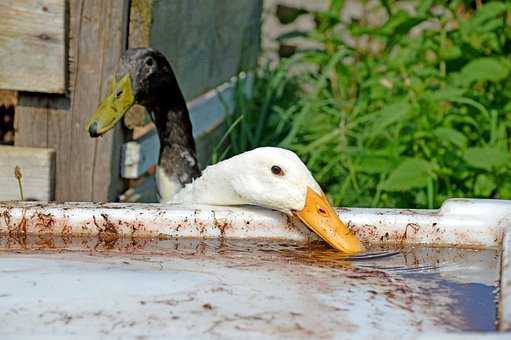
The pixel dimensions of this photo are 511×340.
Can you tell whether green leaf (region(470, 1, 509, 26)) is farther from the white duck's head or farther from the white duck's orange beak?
the white duck's orange beak

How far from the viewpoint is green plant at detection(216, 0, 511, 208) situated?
4766mm

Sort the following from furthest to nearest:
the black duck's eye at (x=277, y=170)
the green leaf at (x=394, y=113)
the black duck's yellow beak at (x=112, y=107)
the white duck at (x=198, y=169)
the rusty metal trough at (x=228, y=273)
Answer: the green leaf at (x=394, y=113), the black duck's yellow beak at (x=112, y=107), the black duck's eye at (x=277, y=170), the white duck at (x=198, y=169), the rusty metal trough at (x=228, y=273)

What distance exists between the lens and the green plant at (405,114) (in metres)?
4.77

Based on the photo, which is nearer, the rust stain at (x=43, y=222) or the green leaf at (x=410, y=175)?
the rust stain at (x=43, y=222)

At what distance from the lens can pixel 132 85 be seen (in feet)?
13.6

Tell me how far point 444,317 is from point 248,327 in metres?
0.41

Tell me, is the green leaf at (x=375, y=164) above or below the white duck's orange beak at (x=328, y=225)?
above

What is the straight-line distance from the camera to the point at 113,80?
13.5 ft

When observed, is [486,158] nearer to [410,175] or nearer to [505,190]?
[505,190]

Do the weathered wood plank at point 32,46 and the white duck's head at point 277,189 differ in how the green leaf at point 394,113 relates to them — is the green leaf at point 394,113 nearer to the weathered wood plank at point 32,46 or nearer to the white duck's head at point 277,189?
the weathered wood plank at point 32,46

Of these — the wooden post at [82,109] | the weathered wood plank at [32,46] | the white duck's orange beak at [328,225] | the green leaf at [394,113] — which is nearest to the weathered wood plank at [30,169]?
the wooden post at [82,109]

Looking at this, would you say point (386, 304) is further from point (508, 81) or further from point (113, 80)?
point (508, 81)

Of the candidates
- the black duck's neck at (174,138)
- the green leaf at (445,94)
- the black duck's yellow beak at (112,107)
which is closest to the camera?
the black duck's yellow beak at (112,107)

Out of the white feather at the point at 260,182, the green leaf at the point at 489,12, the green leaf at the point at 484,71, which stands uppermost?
the green leaf at the point at 489,12
